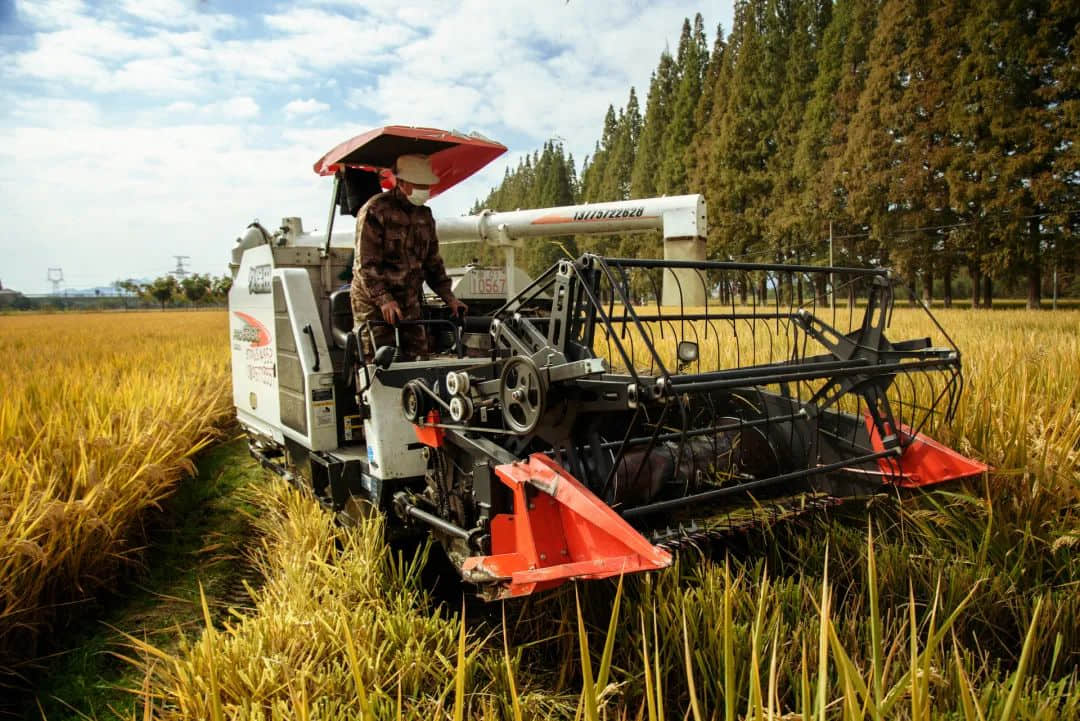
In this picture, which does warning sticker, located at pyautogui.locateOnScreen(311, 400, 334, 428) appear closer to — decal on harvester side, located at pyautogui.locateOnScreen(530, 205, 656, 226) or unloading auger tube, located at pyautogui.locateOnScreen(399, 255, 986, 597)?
unloading auger tube, located at pyautogui.locateOnScreen(399, 255, 986, 597)

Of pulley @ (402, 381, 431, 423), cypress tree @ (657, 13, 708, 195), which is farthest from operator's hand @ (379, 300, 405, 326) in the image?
cypress tree @ (657, 13, 708, 195)

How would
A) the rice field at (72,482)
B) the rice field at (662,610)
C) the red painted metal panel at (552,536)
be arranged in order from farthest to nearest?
1. the rice field at (72,482)
2. the red painted metal panel at (552,536)
3. the rice field at (662,610)

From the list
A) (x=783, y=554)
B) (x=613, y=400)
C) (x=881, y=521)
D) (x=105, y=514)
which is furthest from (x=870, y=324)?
(x=105, y=514)

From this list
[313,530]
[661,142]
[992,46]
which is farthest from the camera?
[661,142]

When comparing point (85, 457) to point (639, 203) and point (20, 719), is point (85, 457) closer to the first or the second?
point (20, 719)

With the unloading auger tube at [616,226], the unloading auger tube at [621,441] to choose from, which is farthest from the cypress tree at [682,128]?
the unloading auger tube at [621,441]

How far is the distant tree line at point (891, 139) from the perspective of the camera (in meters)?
19.5

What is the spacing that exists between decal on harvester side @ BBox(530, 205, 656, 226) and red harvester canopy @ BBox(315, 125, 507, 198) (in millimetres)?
745

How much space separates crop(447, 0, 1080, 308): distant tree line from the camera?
1945cm

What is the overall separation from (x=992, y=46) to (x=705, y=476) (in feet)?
74.9

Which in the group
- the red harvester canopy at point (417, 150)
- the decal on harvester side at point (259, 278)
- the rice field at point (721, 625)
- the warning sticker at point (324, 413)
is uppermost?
the red harvester canopy at point (417, 150)

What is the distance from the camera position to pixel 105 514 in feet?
11.3

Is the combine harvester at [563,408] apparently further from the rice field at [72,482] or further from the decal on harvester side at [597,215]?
the rice field at [72,482]

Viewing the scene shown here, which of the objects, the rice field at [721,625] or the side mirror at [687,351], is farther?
the side mirror at [687,351]
